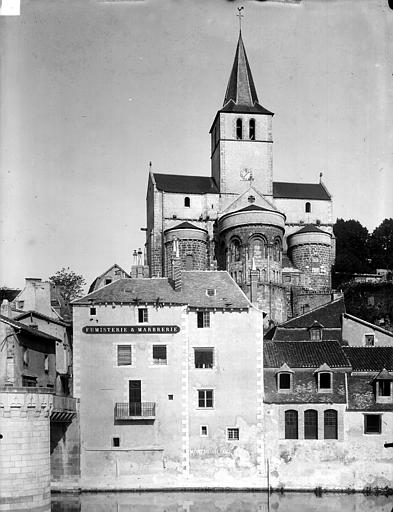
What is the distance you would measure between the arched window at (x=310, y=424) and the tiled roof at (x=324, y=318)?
1650 cm

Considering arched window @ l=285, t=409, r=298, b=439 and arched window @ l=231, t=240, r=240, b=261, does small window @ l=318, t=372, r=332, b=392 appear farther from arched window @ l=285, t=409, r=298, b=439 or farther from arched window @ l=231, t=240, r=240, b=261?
arched window @ l=231, t=240, r=240, b=261

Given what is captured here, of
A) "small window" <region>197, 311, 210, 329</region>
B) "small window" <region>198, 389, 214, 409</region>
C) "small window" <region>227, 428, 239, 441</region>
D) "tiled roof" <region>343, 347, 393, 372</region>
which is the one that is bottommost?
"small window" <region>227, 428, 239, 441</region>

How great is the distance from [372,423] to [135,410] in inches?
496

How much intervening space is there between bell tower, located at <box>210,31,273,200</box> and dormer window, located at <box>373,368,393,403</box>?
51963 mm

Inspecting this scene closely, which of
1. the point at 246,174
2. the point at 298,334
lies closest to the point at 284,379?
the point at 298,334

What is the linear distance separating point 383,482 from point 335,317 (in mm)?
19327

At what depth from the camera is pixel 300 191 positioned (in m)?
96.5

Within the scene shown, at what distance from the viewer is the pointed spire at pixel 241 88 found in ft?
319

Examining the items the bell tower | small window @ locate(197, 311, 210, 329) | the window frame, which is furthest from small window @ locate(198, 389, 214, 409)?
the bell tower

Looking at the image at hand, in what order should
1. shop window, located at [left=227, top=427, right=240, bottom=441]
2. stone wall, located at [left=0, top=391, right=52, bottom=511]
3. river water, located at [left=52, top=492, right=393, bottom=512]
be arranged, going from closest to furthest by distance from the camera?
1. stone wall, located at [left=0, top=391, right=52, bottom=511]
2. river water, located at [left=52, top=492, right=393, bottom=512]
3. shop window, located at [left=227, top=427, right=240, bottom=441]

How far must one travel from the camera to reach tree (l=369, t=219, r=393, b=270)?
328 ft

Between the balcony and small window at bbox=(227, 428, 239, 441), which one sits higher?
the balcony

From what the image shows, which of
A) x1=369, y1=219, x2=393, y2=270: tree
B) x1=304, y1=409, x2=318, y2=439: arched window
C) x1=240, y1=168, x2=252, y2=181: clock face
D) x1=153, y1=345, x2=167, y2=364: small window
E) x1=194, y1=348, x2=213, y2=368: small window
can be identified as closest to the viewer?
x1=304, y1=409, x2=318, y2=439: arched window

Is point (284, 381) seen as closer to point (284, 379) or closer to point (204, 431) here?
point (284, 379)
